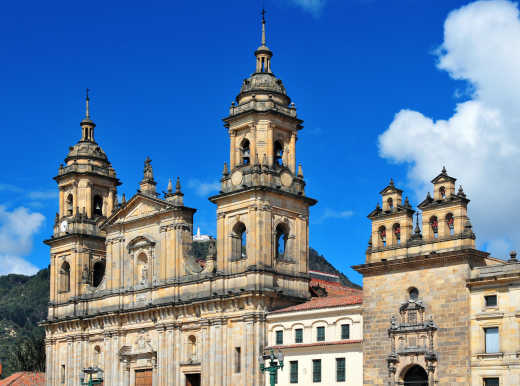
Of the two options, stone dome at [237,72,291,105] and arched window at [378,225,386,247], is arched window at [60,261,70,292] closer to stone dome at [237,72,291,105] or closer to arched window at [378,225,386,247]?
stone dome at [237,72,291,105]

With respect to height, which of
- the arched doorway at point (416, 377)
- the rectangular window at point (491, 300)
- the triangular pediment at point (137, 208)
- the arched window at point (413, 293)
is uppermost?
the triangular pediment at point (137, 208)

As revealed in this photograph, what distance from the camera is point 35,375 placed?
87.4 metres

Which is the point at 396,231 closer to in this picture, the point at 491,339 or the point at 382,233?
the point at 382,233

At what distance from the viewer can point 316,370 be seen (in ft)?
186

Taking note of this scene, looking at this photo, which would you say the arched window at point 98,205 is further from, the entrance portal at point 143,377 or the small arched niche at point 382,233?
the small arched niche at point 382,233

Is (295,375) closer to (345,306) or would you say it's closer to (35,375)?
(345,306)

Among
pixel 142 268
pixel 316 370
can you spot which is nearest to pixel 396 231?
pixel 316 370

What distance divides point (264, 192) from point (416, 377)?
18.5 m

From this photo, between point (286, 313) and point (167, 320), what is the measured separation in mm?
11786

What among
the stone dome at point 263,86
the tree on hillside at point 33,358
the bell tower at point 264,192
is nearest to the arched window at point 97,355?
→ the bell tower at point 264,192

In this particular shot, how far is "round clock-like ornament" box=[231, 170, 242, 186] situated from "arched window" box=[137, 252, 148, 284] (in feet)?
36.6

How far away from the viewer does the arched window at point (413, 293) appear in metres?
50.6

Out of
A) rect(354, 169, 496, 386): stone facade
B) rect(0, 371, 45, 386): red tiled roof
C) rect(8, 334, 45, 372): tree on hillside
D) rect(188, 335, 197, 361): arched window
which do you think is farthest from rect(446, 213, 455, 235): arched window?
rect(8, 334, 45, 372): tree on hillside

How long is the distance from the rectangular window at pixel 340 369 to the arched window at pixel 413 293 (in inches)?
281
